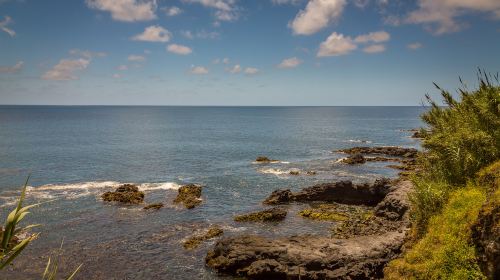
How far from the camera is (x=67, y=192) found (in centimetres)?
5747

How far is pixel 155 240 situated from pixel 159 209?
11219 millimetres

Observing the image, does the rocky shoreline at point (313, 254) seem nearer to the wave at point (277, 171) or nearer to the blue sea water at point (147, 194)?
the blue sea water at point (147, 194)

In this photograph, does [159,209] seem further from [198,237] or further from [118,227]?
[198,237]

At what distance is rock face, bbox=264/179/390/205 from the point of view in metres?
51.6

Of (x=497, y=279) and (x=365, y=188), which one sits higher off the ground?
(x=497, y=279)

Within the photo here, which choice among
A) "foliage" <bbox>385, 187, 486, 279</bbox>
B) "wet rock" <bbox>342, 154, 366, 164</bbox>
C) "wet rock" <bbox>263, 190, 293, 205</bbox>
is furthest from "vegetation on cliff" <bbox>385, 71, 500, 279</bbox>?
"wet rock" <bbox>342, 154, 366, 164</bbox>

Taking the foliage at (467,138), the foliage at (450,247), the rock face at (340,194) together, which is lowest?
the rock face at (340,194)

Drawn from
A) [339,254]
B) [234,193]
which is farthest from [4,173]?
[339,254]

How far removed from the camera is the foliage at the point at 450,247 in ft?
56.0

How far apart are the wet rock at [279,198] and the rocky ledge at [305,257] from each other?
62.7 ft

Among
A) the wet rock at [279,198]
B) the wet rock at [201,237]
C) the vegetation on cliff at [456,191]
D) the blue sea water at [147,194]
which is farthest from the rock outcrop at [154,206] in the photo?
the vegetation on cliff at [456,191]

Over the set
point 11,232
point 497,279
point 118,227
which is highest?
point 11,232

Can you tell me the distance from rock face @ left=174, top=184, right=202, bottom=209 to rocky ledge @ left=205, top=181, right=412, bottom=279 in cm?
1810

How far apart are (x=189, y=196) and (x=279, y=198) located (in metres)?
12.9
